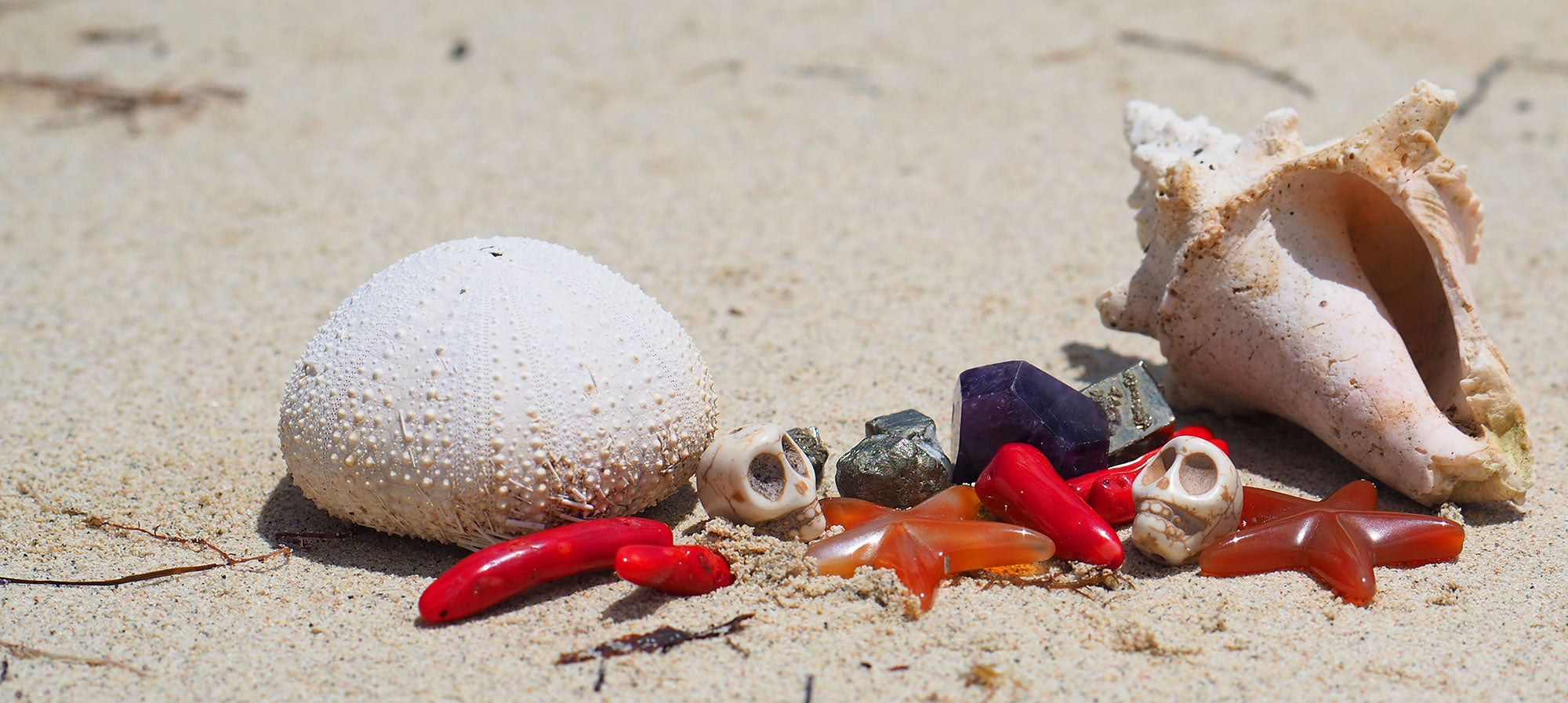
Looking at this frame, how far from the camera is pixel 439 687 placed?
227cm

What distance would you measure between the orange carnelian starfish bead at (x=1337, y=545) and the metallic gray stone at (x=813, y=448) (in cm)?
96

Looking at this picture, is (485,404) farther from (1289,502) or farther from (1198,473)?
(1289,502)

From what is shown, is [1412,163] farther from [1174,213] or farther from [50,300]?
[50,300]

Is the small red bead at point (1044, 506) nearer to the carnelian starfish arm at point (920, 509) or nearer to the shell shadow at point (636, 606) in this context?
the carnelian starfish arm at point (920, 509)

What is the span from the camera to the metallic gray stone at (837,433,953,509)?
293cm

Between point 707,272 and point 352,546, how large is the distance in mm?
2072

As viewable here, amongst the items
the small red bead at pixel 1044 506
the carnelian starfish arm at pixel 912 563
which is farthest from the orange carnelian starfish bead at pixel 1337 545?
the carnelian starfish arm at pixel 912 563

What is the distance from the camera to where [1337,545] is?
8.61ft

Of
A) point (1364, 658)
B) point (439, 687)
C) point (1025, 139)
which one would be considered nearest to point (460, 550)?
point (439, 687)

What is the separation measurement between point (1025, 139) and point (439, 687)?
434 centimetres

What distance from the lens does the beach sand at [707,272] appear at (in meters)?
2.38

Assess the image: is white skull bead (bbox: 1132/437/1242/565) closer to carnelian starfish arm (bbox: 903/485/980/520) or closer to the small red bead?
the small red bead

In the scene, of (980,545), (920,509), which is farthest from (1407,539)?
(920,509)

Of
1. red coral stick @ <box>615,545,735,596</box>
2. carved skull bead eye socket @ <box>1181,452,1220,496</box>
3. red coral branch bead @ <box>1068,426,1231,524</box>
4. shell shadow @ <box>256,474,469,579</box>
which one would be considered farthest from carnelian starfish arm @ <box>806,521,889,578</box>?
shell shadow @ <box>256,474,469,579</box>
